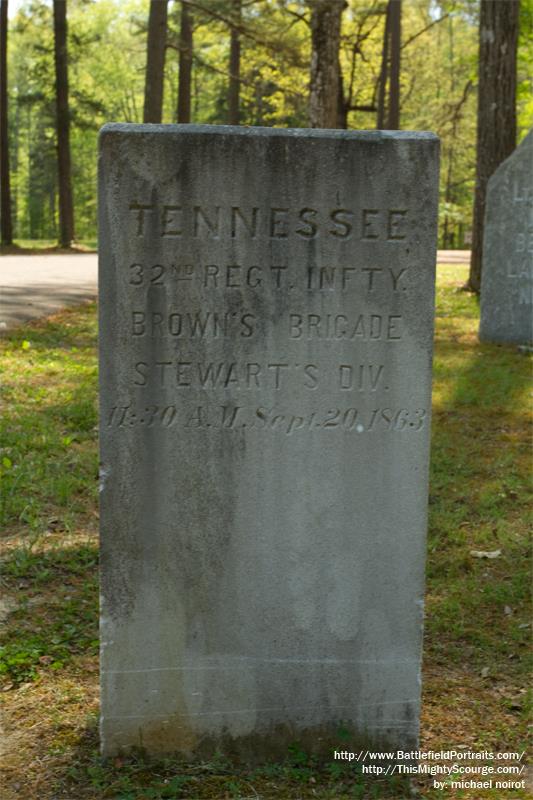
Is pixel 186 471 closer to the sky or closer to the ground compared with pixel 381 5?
closer to the ground

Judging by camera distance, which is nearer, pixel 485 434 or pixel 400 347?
pixel 400 347

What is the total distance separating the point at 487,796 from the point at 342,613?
0.83 meters

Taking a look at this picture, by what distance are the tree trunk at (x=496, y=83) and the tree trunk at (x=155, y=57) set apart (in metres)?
7.94

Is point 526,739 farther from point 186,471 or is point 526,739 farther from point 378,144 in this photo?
point 378,144

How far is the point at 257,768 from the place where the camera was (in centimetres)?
350

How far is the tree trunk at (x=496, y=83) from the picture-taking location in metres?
14.3

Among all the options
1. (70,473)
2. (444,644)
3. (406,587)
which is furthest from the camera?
(70,473)

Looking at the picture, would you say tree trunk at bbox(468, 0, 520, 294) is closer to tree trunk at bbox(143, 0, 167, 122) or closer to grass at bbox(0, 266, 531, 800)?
grass at bbox(0, 266, 531, 800)

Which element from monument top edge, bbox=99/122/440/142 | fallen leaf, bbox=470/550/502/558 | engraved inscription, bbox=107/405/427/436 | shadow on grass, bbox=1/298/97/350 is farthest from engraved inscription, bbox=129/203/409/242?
shadow on grass, bbox=1/298/97/350

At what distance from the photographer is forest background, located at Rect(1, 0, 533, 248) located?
24797mm

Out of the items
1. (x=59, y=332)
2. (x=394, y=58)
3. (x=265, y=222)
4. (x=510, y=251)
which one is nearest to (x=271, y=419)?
(x=265, y=222)

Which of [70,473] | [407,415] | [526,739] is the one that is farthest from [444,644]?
[70,473]

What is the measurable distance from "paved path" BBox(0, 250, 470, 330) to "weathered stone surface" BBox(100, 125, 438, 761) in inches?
326

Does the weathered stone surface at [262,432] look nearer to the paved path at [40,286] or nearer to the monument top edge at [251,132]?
the monument top edge at [251,132]
